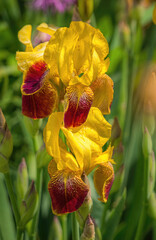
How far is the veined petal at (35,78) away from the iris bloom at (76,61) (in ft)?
0.06

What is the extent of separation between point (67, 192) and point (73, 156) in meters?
0.07

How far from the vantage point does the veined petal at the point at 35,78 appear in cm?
60

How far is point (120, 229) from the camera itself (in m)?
1.21

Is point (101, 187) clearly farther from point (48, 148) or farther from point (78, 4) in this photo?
point (78, 4)

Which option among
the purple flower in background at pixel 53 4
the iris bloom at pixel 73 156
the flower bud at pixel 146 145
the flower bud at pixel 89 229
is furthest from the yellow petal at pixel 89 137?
the purple flower in background at pixel 53 4

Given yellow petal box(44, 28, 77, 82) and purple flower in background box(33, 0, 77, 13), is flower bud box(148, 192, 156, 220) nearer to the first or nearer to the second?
yellow petal box(44, 28, 77, 82)

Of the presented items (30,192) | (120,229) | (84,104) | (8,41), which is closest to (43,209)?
(120,229)

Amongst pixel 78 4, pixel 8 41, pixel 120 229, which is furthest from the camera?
pixel 8 41

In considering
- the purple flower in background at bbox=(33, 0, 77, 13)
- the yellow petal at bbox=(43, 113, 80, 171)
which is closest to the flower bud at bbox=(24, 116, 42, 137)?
the yellow petal at bbox=(43, 113, 80, 171)

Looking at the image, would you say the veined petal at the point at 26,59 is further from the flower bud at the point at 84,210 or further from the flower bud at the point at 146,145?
the flower bud at the point at 146,145

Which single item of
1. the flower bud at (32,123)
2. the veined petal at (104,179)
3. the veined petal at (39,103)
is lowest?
the veined petal at (104,179)

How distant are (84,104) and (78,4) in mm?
385

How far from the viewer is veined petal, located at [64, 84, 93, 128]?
0.59m

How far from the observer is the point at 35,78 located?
2.07 feet
